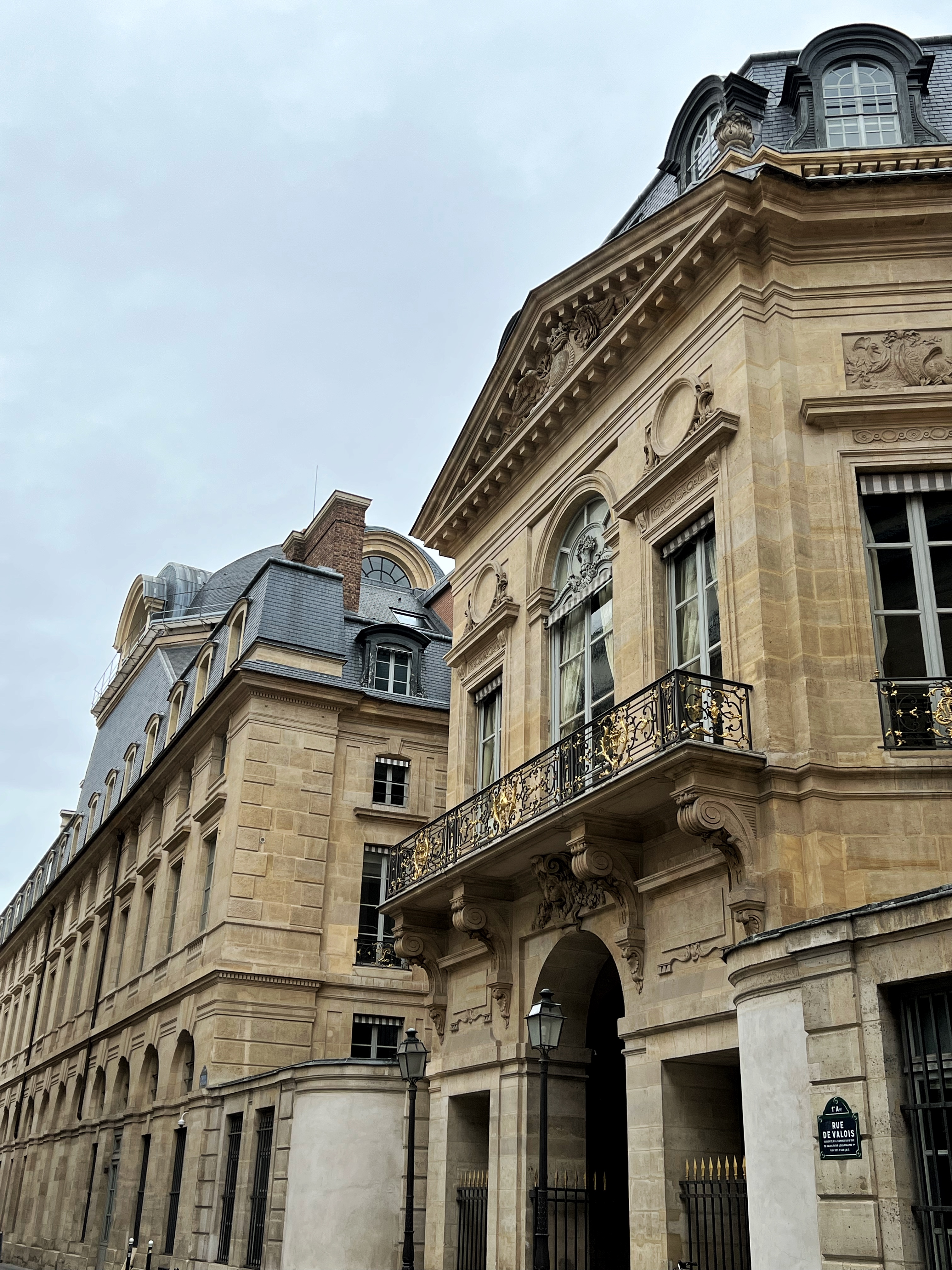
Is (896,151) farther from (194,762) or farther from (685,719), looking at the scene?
(194,762)

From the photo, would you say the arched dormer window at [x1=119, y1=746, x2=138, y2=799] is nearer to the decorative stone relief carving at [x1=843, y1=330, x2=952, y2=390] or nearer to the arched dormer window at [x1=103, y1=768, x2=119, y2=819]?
the arched dormer window at [x1=103, y1=768, x2=119, y2=819]

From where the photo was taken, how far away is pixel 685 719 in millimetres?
13234

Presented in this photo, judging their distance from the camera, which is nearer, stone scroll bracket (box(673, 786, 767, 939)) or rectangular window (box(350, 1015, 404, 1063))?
stone scroll bracket (box(673, 786, 767, 939))

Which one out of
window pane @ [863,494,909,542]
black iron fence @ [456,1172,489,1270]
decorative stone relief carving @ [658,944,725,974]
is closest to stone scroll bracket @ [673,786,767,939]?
decorative stone relief carving @ [658,944,725,974]

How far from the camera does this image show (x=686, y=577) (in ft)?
51.8

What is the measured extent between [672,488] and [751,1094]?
322 inches

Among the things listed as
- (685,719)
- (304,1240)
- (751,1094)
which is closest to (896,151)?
(685,719)

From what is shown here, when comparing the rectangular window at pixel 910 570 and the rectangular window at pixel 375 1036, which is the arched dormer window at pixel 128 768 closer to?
the rectangular window at pixel 375 1036

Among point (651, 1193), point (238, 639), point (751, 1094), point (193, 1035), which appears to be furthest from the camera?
point (238, 639)

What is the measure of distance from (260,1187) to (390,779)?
9.67 m

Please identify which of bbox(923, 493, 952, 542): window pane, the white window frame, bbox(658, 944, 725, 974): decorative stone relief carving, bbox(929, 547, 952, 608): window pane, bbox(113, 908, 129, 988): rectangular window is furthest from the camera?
bbox(113, 908, 129, 988): rectangular window

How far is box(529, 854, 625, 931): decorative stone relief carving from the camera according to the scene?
15.6 m

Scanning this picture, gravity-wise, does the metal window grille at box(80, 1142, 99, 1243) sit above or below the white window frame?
below

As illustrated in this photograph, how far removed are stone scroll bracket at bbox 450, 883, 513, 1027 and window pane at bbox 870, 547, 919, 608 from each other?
270 inches
